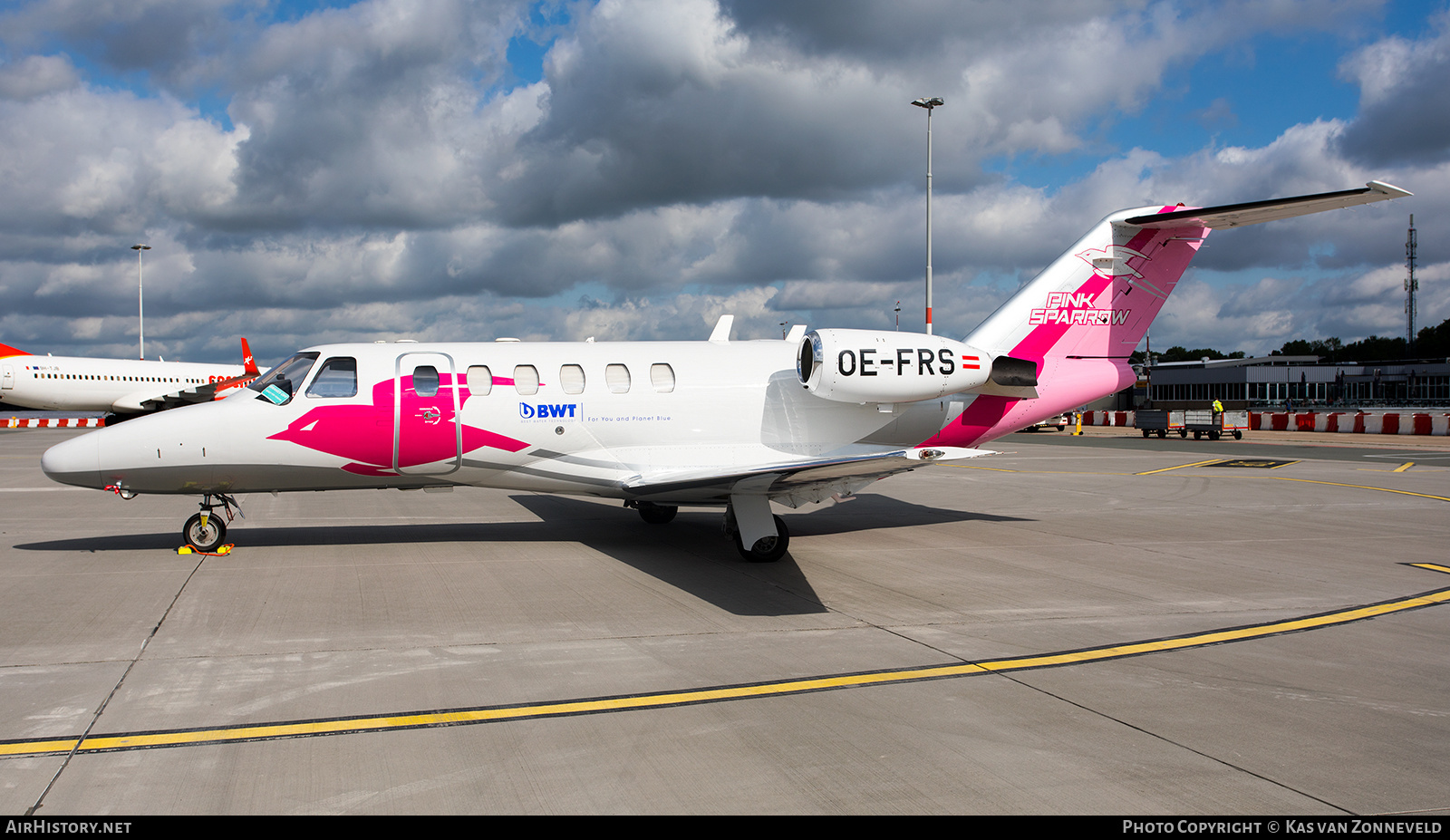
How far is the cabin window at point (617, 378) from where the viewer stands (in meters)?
11.8

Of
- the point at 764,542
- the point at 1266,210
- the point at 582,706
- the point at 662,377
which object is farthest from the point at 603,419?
the point at 1266,210

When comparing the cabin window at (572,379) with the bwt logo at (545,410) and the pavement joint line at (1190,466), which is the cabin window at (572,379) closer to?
the bwt logo at (545,410)

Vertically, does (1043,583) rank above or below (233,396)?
below

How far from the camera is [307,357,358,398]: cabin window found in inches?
442

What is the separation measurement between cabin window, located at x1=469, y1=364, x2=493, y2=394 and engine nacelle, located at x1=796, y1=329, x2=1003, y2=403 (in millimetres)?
4196

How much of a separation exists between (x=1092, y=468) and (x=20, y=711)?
23.8 m

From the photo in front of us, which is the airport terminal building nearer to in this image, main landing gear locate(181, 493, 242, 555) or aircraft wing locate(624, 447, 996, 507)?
aircraft wing locate(624, 447, 996, 507)

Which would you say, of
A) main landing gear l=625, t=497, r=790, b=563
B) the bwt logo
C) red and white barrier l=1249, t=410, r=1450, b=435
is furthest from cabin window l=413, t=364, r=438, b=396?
red and white barrier l=1249, t=410, r=1450, b=435

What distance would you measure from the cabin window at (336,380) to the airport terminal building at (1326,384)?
83.2 metres

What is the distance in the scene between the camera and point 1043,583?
32.4 ft

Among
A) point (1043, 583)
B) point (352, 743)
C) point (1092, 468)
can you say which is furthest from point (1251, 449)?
point (352, 743)

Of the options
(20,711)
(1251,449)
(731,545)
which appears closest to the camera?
(20,711)
